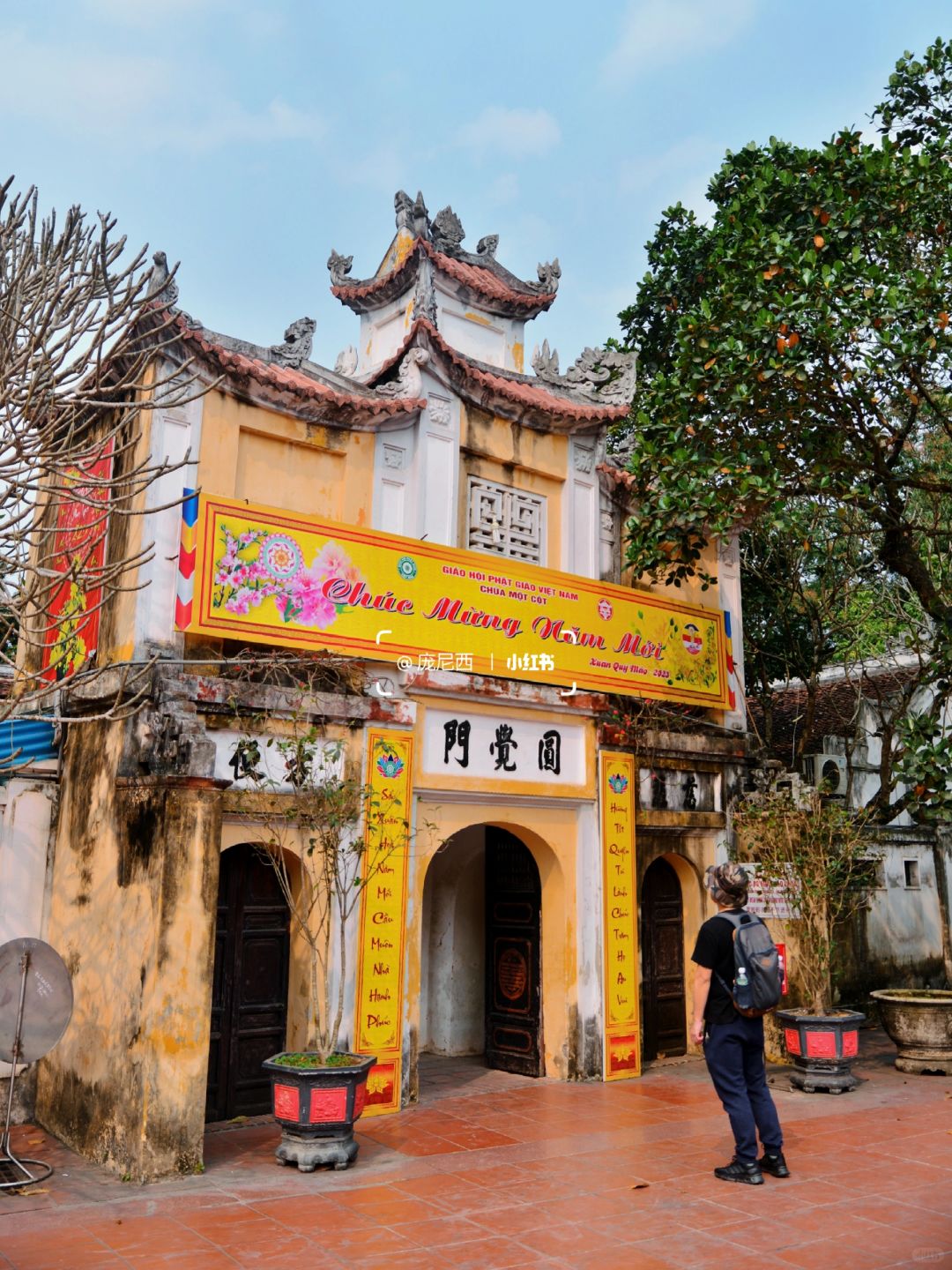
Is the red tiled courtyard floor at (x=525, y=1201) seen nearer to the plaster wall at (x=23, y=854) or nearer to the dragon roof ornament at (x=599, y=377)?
the plaster wall at (x=23, y=854)

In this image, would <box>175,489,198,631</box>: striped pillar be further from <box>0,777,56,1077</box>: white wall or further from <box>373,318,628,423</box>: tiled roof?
<box>373,318,628,423</box>: tiled roof

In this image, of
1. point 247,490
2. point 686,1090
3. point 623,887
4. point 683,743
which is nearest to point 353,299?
point 247,490

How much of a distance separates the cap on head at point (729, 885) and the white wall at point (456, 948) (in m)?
5.44

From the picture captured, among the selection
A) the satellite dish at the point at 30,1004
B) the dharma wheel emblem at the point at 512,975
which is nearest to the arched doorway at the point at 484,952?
the dharma wheel emblem at the point at 512,975

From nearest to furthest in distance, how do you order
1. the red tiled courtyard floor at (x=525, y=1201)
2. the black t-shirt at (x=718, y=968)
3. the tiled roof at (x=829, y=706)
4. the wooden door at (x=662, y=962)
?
the red tiled courtyard floor at (x=525, y=1201) → the black t-shirt at (x=718, y=968) → the wooden door at (x=662, y=962) → the tiled roof at (x=829, y=706)

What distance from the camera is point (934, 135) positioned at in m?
11.2

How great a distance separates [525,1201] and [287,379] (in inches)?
260

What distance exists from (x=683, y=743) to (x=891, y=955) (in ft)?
20.5

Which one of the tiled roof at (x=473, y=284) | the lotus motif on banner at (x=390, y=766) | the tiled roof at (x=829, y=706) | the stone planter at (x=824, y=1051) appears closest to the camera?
the lotus motif on banner at (x=390, y=766)

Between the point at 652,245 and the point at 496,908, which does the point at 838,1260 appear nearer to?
the point at 496,908

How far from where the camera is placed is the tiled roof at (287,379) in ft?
29.4

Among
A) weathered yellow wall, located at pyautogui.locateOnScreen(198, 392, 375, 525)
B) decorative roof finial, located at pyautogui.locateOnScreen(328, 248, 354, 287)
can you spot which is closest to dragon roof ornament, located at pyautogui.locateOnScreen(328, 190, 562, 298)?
decorative roof finial, located at pyautogui.locateOnScreen(328, 248, 354, 287)

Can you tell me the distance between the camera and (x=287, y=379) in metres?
9.40

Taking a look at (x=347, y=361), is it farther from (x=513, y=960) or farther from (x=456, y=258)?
(x=513, y=960)
